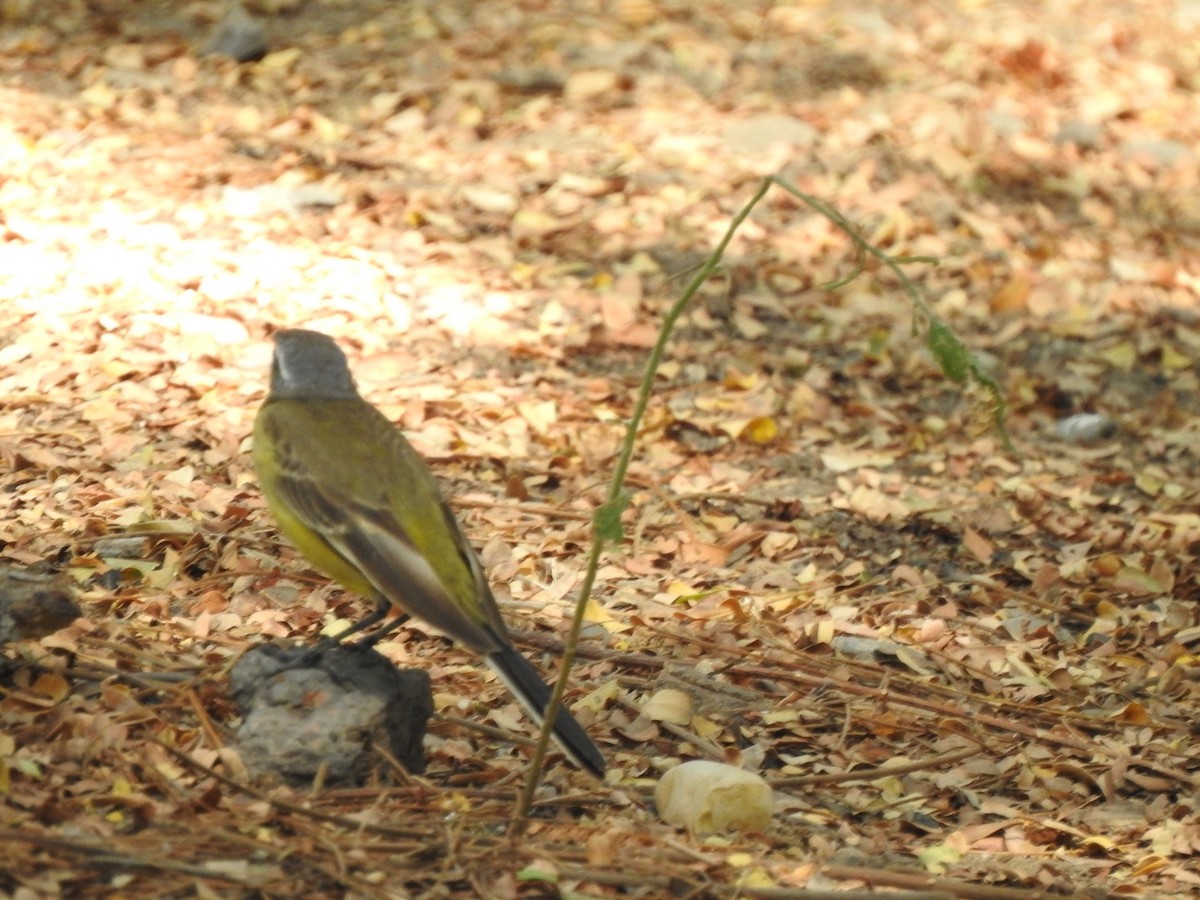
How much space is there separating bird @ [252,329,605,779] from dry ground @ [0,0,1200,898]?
39 centimetres

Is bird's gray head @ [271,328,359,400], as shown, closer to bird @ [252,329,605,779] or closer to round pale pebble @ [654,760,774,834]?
bird @ [252,329,605,779]

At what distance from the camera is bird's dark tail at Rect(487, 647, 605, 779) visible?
4.51 meters

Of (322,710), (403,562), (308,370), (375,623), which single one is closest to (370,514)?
(403,562)

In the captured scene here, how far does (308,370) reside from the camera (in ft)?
18.5

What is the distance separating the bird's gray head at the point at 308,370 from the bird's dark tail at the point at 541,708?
54.2 inches

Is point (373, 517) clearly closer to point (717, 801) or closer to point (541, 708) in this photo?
point (541, 708)

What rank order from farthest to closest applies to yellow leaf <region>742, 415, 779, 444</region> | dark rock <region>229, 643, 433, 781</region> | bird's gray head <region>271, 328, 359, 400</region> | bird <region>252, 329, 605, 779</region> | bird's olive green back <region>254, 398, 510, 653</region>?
yellow leaf <region>742, 415, 779, 444</region>, bird's gray head <region>271, 328, 359, 400</region>, bird's olive green back <region>254, 398, 510, 653</region>, bird <region>252, 329, 605, 779</region>, dark rock <region>229, 643, 433, 781</region>

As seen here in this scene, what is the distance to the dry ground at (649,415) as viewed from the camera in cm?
464

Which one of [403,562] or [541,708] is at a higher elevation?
[403,562]

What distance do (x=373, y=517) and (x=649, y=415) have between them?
312cm

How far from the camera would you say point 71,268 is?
805 cm

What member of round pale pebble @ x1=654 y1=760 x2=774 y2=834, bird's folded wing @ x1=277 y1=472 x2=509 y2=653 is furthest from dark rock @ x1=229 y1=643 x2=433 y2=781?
round pale pebble @ x1=654 y1=760 x2=774 y2=834

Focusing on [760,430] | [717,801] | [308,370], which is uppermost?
[308,370]

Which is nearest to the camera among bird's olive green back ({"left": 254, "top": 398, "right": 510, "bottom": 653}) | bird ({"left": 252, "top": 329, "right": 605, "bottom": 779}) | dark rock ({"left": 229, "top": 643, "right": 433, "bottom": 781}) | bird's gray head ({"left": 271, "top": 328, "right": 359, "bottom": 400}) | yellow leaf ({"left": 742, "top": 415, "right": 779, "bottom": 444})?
dark rock ({"left": 229, "top": 643, "right": 433, "bottom": 781})
